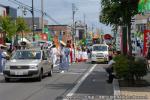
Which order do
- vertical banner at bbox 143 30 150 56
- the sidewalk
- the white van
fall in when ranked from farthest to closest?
the white van → vertical banner at bbox 143 30 150 56 → the sidewalk

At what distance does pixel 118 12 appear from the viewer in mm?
19859

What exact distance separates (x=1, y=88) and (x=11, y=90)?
1017mm

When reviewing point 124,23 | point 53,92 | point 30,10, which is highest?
point 30,10

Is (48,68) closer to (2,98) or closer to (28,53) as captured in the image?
(28,53)

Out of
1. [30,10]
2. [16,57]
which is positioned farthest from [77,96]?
[30,10]

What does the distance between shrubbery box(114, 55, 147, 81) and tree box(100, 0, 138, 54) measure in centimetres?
199

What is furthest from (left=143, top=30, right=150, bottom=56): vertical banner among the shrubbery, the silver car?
the shrubbery

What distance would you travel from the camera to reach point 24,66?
2208cm

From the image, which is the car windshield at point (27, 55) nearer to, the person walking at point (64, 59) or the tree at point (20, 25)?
the person walking at point (64, 59)

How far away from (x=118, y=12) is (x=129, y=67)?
2.63 metres

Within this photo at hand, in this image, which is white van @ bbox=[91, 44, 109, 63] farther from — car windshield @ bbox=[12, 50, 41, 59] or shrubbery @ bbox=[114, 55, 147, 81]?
shrubbery @ bbox=[114, 55, 147, 81]

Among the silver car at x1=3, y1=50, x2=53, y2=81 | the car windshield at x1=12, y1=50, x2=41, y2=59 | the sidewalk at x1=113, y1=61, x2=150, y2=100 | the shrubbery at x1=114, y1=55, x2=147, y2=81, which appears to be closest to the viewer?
the sidewalk at x1=113, y1=61, x2=150, y2=100

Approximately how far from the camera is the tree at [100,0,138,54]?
1923 cm

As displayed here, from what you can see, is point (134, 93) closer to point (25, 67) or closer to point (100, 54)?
point (25, 67)
